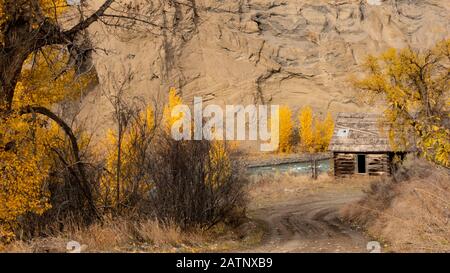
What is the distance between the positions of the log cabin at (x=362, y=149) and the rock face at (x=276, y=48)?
24876 mm

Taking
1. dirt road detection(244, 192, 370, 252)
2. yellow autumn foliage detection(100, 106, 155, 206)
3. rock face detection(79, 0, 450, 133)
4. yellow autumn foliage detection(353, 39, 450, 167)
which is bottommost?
dirt road detection(244, 192, 370, 252)

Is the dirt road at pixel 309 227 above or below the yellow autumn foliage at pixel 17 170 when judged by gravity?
below

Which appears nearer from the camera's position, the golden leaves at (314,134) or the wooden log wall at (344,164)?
the wooden log wall at (344,164)

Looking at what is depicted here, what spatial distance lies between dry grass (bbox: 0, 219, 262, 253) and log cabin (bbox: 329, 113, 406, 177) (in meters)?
20.6

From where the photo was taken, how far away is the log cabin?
32.6 meters

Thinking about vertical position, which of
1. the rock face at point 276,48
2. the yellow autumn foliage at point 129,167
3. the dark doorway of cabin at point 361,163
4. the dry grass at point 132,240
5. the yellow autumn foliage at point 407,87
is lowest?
the dry grass at point 132,240

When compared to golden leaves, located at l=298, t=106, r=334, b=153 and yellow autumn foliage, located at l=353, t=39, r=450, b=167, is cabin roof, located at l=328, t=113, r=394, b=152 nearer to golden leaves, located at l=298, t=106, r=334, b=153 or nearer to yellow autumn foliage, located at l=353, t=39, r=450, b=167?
yellow autumn foliage, located at l=353, t=39, r=450, b=167

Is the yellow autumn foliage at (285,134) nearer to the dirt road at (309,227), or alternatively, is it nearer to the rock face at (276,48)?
the rock face at (276,48)

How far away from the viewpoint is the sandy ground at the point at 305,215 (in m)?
12.7

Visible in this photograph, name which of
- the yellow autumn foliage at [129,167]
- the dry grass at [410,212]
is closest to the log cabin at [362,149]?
the dry grass at [410,212]

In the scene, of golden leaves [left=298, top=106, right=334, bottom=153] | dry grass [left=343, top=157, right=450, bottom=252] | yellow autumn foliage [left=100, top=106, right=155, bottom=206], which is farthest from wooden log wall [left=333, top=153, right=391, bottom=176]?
yellow autumn foliage [left=100, top=106, right=155, bottom=206]

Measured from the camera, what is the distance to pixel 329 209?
2116 cm

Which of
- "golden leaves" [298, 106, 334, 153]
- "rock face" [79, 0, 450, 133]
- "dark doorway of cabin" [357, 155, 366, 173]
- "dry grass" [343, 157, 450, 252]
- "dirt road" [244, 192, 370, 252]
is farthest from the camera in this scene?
"rock face" [79, 0, 450, 133]
